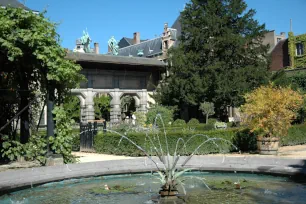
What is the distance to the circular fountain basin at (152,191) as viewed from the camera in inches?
262

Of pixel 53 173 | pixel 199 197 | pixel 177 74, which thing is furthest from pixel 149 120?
pixel 199 197

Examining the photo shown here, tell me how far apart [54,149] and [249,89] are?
23002 mm

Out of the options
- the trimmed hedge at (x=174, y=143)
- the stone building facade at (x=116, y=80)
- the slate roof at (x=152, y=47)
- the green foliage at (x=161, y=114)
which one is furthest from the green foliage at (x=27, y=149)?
the slate roof at (x=152, y=47)

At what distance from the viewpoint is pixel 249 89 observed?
30.6 metres

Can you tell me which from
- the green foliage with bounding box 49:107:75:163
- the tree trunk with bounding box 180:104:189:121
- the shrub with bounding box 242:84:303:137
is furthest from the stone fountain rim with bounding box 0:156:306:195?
the tree trunk with bounding box 180:104:189:121

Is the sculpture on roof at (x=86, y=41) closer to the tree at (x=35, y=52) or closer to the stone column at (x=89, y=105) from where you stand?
the stone column at (x=89, y=105)

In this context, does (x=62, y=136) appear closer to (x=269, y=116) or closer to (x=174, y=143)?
(x=174, y=143)

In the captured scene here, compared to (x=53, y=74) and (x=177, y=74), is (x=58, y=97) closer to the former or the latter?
(x=53, y=74)

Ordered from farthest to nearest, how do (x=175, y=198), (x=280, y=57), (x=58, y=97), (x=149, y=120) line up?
1. (x=280, y=57)
2. (x=149, y=120)
3. (x=58, y=97)
4. (x=175, y=198)

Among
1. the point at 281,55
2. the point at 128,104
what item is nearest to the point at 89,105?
the point at 128,104

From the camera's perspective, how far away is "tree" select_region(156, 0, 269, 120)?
30922mm

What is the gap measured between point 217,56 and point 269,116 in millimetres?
19676

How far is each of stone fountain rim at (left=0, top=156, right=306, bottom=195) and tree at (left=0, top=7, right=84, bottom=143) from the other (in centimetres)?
251

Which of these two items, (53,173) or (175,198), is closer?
(175,198)
